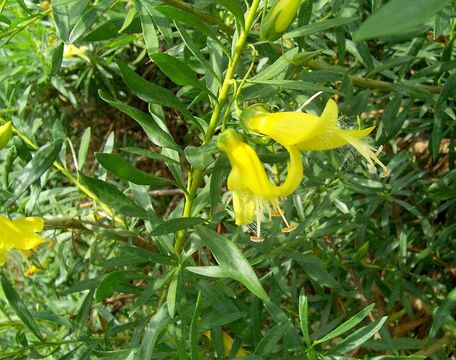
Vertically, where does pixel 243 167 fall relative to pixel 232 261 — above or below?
above

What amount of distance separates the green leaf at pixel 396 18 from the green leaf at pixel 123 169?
2.43 feet

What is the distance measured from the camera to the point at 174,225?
130 centimetres

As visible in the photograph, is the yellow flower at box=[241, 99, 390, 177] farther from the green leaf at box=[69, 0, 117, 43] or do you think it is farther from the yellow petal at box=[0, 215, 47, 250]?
the yellow petal at box=[0, 215, 47, 250]

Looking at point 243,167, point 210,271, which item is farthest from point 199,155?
point 210,271

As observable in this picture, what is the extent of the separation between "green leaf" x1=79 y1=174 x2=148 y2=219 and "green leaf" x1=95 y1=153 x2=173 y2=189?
0.27ft

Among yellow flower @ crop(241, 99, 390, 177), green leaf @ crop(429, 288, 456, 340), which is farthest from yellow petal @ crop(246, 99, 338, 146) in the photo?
green leaf @ crop(429, 288, 456, 340)

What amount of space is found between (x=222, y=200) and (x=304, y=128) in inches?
38.3

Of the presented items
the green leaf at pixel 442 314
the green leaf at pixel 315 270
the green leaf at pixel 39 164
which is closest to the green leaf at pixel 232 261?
the green leaf at pixel 315 270

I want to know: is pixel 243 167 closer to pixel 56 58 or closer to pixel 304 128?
pixel 304 128

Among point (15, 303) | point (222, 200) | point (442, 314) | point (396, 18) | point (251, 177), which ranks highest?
point (396, 18)

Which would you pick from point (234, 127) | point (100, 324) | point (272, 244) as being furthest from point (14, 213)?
point (234, 127)

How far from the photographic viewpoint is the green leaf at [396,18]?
0.55 m

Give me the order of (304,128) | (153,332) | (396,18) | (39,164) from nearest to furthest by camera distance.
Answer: (396,18)
(304,128)
(153,332)
(39,164)

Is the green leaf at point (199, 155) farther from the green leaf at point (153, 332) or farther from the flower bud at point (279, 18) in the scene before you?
the green leaf at point (153, 332)
